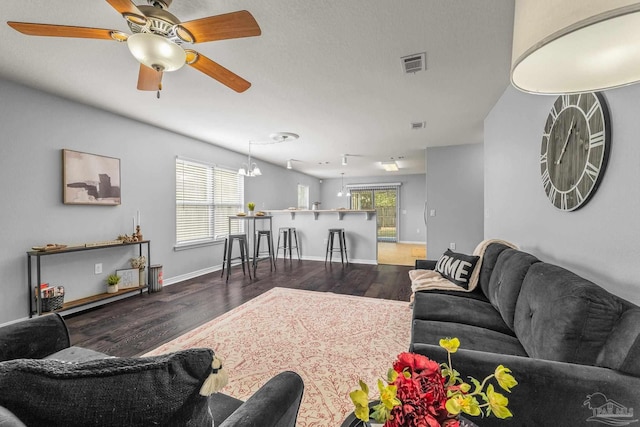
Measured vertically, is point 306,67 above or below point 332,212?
above

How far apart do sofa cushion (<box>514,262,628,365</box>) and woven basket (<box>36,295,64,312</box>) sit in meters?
4.16

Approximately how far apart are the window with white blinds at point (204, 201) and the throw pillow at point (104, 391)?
4453 millimetres

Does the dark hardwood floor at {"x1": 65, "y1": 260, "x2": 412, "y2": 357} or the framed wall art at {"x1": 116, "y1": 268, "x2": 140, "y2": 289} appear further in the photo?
the framed wall art at {"x1": 116, "y1": 268, "x2": 140, "y2": 289}

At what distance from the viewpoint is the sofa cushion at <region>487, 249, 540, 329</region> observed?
168cm

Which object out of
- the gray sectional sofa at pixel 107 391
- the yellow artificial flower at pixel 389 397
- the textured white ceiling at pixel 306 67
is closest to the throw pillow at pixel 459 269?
the textured white ceiling at pixel 306 67

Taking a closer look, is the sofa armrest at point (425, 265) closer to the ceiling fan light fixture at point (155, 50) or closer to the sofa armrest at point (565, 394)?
the sofa armrest at point (565, 394)

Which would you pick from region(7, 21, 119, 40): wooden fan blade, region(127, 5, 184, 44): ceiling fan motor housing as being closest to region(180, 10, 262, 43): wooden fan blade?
region(127, 5, 184, 44): ceiling fan motor housing

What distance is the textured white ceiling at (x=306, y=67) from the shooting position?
1799mm

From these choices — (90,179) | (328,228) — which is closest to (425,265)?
(328,228)

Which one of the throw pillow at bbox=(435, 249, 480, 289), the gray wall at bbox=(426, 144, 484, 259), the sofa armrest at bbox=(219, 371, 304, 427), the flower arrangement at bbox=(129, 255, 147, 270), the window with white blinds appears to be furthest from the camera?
the gray wall at bbox=(426, 144, 484, 259)

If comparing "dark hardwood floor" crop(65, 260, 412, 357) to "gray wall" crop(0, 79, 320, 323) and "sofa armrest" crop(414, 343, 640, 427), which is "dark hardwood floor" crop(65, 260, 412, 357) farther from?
"sofa armrest" crop(414, 343, 640, 427)

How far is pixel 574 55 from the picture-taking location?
0.83 metres

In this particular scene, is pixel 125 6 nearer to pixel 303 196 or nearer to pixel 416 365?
pixel 416 365

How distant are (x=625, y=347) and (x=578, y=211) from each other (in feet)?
3.16
